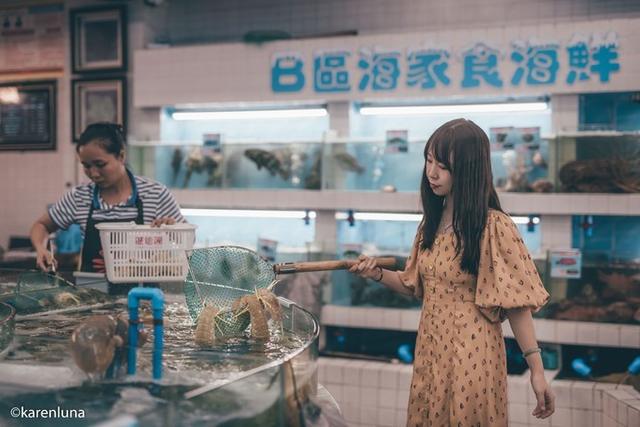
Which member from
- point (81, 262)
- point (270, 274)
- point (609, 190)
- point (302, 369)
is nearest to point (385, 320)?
point (609, 190)

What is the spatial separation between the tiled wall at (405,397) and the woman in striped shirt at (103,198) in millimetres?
2379

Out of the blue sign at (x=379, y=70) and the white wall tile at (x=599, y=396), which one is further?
the blue sign at (x=379, y=70)

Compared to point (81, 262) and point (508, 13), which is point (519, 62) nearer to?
point (508, 13)

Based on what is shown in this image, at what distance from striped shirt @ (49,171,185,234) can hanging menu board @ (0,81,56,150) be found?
16.0 feet

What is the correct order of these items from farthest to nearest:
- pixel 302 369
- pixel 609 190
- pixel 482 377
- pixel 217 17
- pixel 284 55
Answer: pixel 217 17, pixel 284 55, pixel 609 190, pixel 482 377, pixel 302 369

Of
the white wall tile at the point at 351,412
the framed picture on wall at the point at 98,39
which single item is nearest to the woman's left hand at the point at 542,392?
the white wall tile at the point at 351,412

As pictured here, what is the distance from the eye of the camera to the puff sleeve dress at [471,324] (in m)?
2.89

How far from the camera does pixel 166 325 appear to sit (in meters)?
3.07

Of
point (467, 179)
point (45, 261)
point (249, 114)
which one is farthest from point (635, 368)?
point (249, 114)

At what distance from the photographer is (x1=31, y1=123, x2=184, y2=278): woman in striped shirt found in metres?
4.19

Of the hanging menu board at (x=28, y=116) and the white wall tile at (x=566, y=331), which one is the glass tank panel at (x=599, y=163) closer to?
the white wall tile at (x=566, y=331)

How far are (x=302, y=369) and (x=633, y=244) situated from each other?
5.38 m

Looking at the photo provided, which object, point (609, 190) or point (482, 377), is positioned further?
point (609, 190)

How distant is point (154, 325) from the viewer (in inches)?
87.0
